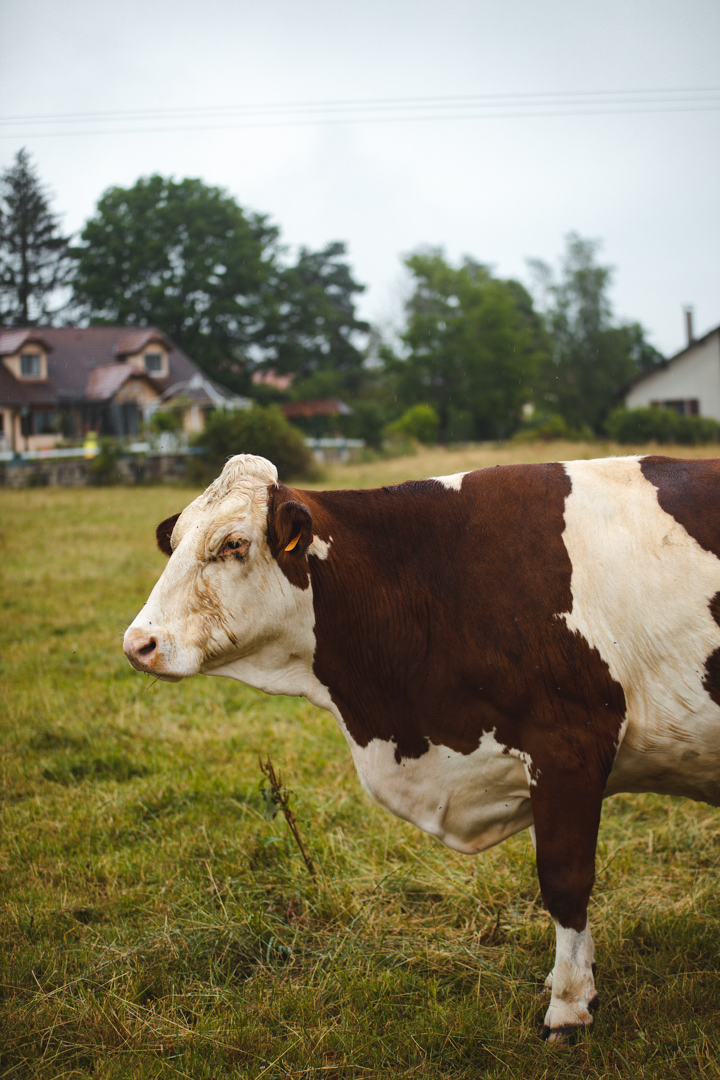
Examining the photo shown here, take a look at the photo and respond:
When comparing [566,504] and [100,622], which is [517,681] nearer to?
[566,504]

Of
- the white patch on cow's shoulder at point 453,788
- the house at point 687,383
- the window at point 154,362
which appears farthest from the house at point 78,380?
the house at point 687,383

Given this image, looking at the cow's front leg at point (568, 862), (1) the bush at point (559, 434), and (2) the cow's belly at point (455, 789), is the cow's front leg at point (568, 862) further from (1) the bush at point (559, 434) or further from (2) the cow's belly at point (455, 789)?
(1) the bush at point (559, 434)

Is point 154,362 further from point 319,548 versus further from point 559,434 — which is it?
point 319,548

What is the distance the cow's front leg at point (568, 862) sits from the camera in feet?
7.33

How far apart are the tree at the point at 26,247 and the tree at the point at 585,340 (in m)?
31.7

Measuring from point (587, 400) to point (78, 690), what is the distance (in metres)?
36.6

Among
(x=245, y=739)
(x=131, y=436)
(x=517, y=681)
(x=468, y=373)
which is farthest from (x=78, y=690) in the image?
(x=468, y=373)

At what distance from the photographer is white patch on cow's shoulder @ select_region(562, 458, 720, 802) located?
220 centimetres

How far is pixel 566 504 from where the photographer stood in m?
2.40

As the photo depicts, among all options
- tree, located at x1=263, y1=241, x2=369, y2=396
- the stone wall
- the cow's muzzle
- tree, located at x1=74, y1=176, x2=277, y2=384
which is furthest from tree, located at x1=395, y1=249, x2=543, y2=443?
the cow's muzzle

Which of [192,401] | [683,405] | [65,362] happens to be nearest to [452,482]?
[65,362]

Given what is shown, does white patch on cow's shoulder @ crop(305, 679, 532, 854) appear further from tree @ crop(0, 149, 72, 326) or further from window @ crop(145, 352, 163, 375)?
window @ crop(145, 352, 163, 375)

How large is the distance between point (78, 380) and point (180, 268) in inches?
356

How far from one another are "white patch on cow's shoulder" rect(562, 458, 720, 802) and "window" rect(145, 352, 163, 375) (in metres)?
19.0
